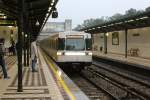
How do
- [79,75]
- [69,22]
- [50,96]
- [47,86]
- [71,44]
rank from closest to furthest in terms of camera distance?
[50,96]
[47,86]
[71,44]
[79,75]
[69,22]

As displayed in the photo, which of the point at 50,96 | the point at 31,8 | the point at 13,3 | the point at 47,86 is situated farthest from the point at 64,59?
the point at 50,96

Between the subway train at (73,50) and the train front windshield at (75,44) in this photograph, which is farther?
the train front windshield at (75,44)

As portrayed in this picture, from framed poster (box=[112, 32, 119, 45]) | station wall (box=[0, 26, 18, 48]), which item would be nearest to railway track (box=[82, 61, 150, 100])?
station wall (box=[0, 26, 18, 48])

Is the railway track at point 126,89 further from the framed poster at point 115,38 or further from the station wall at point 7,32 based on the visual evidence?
the framed poster at point 115,38

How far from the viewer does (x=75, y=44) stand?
969 inches

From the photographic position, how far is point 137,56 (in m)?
38.0

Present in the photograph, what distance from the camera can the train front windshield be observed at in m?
24.4

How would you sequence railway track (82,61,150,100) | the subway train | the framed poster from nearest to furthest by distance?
railway track (82,61,150,100)
the subway train
the framed poster

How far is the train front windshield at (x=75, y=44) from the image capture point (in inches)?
961

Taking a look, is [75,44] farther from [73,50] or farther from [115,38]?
[115,38]

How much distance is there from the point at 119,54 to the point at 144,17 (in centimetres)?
1896

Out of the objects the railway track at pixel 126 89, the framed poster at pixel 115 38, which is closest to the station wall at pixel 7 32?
the framed poster at pixel 115 38

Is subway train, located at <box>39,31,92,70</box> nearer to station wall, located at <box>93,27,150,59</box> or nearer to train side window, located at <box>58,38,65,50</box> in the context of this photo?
train side window, located at <box>58,38,65,50</box>

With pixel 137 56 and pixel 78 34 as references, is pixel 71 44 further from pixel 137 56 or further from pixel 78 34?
pixel 137 56
